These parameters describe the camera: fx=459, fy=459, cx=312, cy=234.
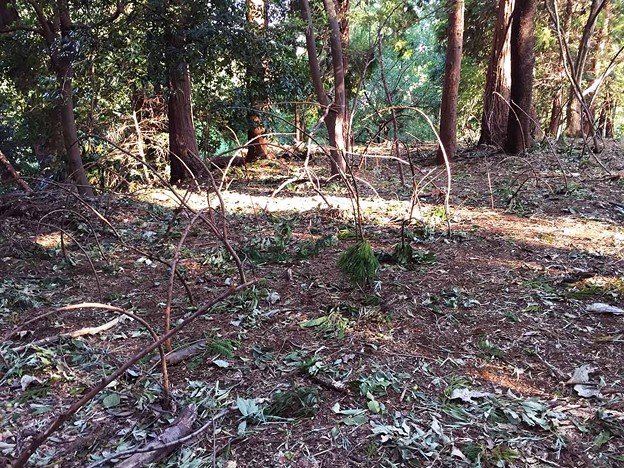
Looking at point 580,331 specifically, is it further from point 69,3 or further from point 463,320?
point 69,3

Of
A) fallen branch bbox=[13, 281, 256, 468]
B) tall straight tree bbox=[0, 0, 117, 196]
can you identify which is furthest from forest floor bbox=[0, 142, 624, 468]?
tall straight tree bbox=[0, 0, 117, 196]

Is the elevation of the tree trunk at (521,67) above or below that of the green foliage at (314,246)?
above

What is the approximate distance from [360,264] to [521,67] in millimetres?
6279

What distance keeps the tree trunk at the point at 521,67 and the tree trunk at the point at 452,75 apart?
884mm

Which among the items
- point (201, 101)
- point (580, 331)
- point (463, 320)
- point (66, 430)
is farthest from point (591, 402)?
point (201, 101)

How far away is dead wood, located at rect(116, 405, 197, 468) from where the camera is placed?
167cm

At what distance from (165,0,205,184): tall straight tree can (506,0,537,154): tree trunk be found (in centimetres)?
507

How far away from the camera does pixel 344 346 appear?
2488 millimetres

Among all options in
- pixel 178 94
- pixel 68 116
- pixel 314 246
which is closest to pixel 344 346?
pixel 314 246

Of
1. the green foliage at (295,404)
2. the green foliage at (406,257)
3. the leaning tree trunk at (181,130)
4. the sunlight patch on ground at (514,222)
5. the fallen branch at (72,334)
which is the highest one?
the leaning tree trunk at (181,130)

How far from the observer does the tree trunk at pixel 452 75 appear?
7.22m

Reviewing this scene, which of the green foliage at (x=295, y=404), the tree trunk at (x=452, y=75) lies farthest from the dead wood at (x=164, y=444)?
the tree trunk at (x=452, y=75)

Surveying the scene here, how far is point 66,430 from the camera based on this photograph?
1905 millimetres

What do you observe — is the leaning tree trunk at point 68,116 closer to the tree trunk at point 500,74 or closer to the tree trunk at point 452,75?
the tree trunk at point 452,75
